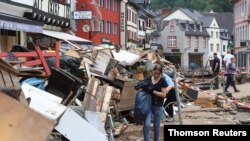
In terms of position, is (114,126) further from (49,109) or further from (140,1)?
(140,1)

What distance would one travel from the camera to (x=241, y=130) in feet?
23.5

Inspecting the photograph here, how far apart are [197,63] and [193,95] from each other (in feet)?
267

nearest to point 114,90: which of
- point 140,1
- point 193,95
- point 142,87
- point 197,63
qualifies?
point 142,87

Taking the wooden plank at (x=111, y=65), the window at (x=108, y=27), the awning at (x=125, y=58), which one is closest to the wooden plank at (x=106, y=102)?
the wooden plank at (x=111, y=65)

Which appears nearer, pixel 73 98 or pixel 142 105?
pixel 142 105

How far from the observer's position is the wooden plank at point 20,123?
659 cm

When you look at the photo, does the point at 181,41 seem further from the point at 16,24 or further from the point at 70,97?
the point at 70,97

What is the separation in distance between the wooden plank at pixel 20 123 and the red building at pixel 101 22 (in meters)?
34.0

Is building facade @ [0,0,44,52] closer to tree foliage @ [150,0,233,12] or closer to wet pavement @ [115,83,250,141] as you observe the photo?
wet pavement @ [115,83,250,141]

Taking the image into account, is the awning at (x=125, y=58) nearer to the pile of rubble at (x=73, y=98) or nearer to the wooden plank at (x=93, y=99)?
the pile of rubble at (x=73, y=98)

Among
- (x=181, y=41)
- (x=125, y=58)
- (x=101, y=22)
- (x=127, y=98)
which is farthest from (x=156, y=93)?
(x=181, y=41)

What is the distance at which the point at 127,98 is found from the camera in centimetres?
1470

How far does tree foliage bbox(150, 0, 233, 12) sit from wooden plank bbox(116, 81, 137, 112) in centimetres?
11737

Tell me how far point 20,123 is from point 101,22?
4483cm
